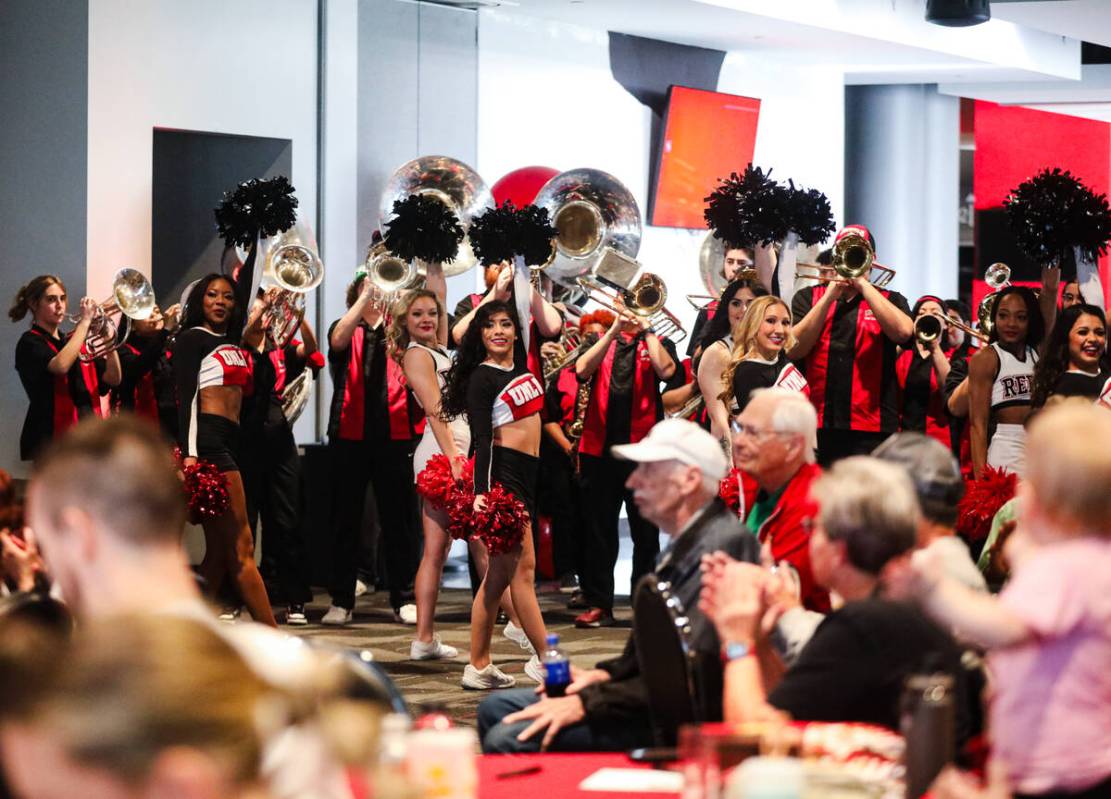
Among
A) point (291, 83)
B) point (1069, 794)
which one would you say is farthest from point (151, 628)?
point (291, 83)

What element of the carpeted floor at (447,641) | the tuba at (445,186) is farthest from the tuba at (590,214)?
the carpeted floor at (447,641)

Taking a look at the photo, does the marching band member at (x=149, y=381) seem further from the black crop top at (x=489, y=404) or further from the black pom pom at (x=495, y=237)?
the black crop top at (x=489, y=404)

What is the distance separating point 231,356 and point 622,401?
2049 millimetres

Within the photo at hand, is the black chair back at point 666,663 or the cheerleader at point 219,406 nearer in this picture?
the black chair back at point 666,663

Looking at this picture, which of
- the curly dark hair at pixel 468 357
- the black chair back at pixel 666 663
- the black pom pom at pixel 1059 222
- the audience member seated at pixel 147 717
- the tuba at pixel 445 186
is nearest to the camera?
the audience member seated at pixel 147 717

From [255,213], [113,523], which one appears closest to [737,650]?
[113,523]

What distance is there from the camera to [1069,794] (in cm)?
231

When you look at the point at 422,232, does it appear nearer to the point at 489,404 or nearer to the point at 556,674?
the point at 489,404

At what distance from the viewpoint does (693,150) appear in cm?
1277

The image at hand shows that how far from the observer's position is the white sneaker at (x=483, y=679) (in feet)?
19.7

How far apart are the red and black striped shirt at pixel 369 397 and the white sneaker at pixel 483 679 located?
2118 millimetres

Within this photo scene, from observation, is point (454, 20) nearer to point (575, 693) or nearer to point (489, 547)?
point (489, 547)

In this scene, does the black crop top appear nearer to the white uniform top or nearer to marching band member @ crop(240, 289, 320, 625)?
marching band member @ crop(240, 289, 320, 625)

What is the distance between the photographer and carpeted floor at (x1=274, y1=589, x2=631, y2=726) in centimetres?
592
